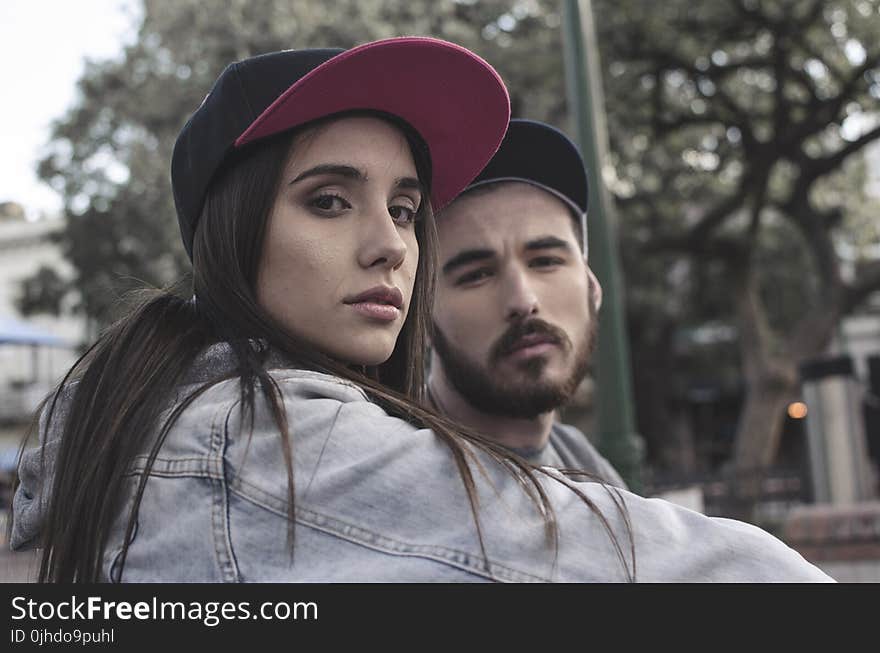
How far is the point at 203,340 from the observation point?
51.8 inches

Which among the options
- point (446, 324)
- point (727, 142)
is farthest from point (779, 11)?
point (446, 324)

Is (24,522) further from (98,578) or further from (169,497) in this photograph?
(169,497)

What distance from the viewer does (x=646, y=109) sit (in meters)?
14.0


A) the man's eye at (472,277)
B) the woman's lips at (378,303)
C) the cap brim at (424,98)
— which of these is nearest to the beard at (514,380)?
the man's eye at (472,277)

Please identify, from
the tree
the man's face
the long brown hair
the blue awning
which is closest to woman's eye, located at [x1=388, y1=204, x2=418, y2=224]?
the long brown hair

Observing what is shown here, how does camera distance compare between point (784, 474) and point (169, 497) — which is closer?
point (169, 497)

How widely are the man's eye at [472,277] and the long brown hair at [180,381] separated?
79 cm

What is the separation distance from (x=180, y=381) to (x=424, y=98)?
0.59 metres

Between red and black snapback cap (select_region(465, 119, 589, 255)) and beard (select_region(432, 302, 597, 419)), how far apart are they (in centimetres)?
38

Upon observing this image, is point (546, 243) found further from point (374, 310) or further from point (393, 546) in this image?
point (393, 546)

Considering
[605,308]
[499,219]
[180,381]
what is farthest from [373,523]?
[605,308]

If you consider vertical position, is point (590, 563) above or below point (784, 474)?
below

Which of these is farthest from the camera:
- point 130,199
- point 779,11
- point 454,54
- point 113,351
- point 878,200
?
point 878,200

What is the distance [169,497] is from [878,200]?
17.9 meters
